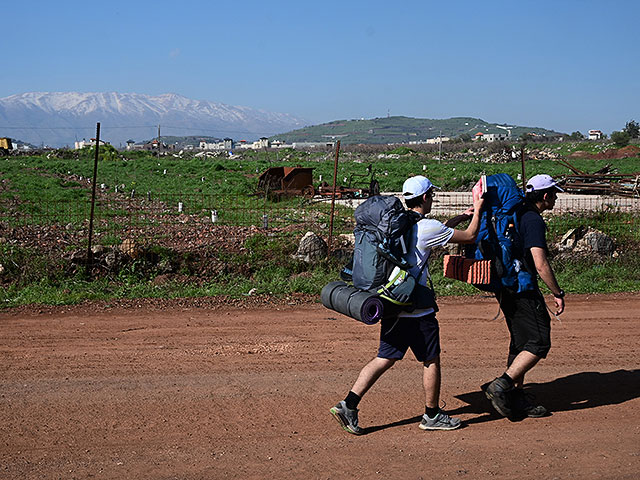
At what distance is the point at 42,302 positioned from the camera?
9.94m

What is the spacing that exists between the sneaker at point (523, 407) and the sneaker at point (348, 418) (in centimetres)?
138

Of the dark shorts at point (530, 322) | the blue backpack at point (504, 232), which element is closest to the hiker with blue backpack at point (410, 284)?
the blue backpack at point (504, 232)

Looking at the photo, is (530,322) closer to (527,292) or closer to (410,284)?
(527,292)

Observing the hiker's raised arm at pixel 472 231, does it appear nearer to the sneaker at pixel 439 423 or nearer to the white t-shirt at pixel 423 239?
the white t-shirt at pixel 423 239

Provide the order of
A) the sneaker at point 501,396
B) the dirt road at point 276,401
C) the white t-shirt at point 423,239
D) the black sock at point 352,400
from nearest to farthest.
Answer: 1. the dirt road at point 276,401
2. the white t-shirt at point 423,239
3. the black sock at point 352,400
4. the sneaker at point 501,396

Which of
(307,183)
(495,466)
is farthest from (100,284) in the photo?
(307,183)

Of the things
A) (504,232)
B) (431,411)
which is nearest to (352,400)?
(431,411)

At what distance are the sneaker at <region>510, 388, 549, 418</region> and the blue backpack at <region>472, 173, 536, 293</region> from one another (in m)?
0.94

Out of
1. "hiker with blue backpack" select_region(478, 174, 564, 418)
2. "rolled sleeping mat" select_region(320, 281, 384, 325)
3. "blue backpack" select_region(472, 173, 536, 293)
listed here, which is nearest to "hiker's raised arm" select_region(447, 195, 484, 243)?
"blue backpack" select_region(472, 173, 536, 293)

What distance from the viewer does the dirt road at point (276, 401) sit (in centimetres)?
506

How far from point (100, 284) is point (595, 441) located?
7.85 meters

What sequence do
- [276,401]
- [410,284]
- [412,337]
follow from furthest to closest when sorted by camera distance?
[276,401], [412,337], [410,284]

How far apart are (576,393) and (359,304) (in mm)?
2793

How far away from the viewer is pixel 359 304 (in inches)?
201
